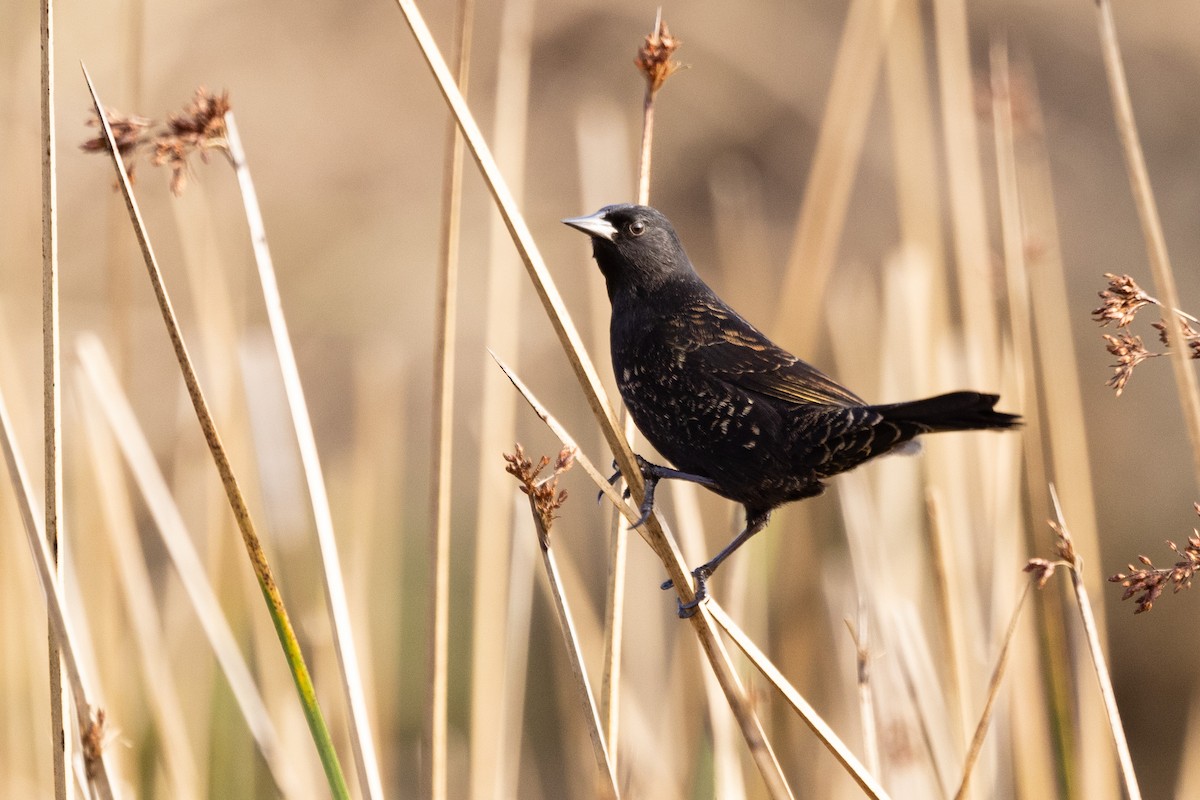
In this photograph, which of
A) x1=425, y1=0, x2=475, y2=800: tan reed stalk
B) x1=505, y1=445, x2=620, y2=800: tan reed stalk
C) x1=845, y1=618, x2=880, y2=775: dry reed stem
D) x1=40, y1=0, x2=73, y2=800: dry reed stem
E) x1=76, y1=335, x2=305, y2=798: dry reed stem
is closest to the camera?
x1=505, y1=445, x2=620, y2=800: tan reed stalk

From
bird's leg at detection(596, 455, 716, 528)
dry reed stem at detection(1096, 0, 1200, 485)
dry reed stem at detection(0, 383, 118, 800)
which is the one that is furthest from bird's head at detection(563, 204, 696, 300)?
dry reed stem at detection(0, 383, 118, 800)

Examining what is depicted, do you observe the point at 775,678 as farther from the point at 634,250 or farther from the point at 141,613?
the point at 141,613

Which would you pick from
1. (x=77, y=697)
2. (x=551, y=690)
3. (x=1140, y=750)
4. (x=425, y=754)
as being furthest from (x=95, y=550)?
(x=1140, y=750)

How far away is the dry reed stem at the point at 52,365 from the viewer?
4.65 feet

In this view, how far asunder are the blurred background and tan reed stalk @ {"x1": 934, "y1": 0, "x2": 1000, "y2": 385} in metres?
0.30

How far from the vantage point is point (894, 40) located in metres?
3.08

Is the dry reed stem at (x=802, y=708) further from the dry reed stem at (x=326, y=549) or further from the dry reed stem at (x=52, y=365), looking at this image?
the dry reed stem at (x=52, y=365)

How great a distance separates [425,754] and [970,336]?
1738 mm

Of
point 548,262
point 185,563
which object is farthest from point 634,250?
point 548,262

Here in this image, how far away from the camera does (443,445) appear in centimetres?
174

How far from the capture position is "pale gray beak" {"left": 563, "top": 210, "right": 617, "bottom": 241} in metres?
2.16

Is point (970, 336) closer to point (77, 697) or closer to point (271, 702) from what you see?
point (271, 702)

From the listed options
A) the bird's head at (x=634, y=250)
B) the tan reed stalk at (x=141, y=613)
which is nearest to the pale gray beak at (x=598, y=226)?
the bird's head at (x=634, y=250)

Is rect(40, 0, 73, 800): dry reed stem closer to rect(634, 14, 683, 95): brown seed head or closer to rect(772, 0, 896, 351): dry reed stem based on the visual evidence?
rect(634, 14, 683, 95): brown seed head
